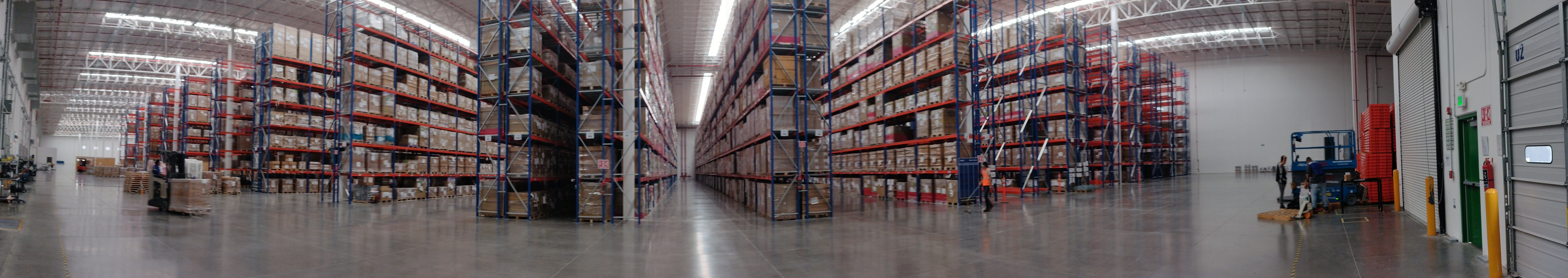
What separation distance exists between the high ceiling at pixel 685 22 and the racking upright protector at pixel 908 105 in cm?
245

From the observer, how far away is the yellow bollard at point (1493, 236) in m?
5.18

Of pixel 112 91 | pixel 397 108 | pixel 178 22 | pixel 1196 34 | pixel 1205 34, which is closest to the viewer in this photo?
pixel 397 108

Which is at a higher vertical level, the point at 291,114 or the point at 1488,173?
the point at 291,114

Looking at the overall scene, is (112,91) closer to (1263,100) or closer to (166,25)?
(166,25)

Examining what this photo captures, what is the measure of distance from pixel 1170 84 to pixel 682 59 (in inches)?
898

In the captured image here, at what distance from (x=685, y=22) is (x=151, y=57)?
26.1m

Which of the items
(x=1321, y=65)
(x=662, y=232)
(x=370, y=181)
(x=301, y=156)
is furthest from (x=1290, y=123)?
(x=301, y=156)

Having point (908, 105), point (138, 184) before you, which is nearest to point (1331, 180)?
point (908, 105)

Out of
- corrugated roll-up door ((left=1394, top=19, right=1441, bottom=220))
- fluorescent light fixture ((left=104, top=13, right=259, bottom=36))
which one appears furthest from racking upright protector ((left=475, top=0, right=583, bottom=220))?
fluorescent light fixture ((left=104, top=13, right=259, bottom=36))

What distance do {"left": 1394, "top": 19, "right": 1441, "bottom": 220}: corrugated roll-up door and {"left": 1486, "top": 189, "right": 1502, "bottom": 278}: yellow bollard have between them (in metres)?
2.35

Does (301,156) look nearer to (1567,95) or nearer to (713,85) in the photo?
(713,85)

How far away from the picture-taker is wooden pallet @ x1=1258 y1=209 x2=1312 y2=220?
988 cm

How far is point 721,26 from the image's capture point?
24797 millimetres

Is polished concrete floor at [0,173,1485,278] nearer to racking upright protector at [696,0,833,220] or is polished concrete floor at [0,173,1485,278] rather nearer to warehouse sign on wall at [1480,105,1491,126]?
racking upright protector at [696,0,833,220]
